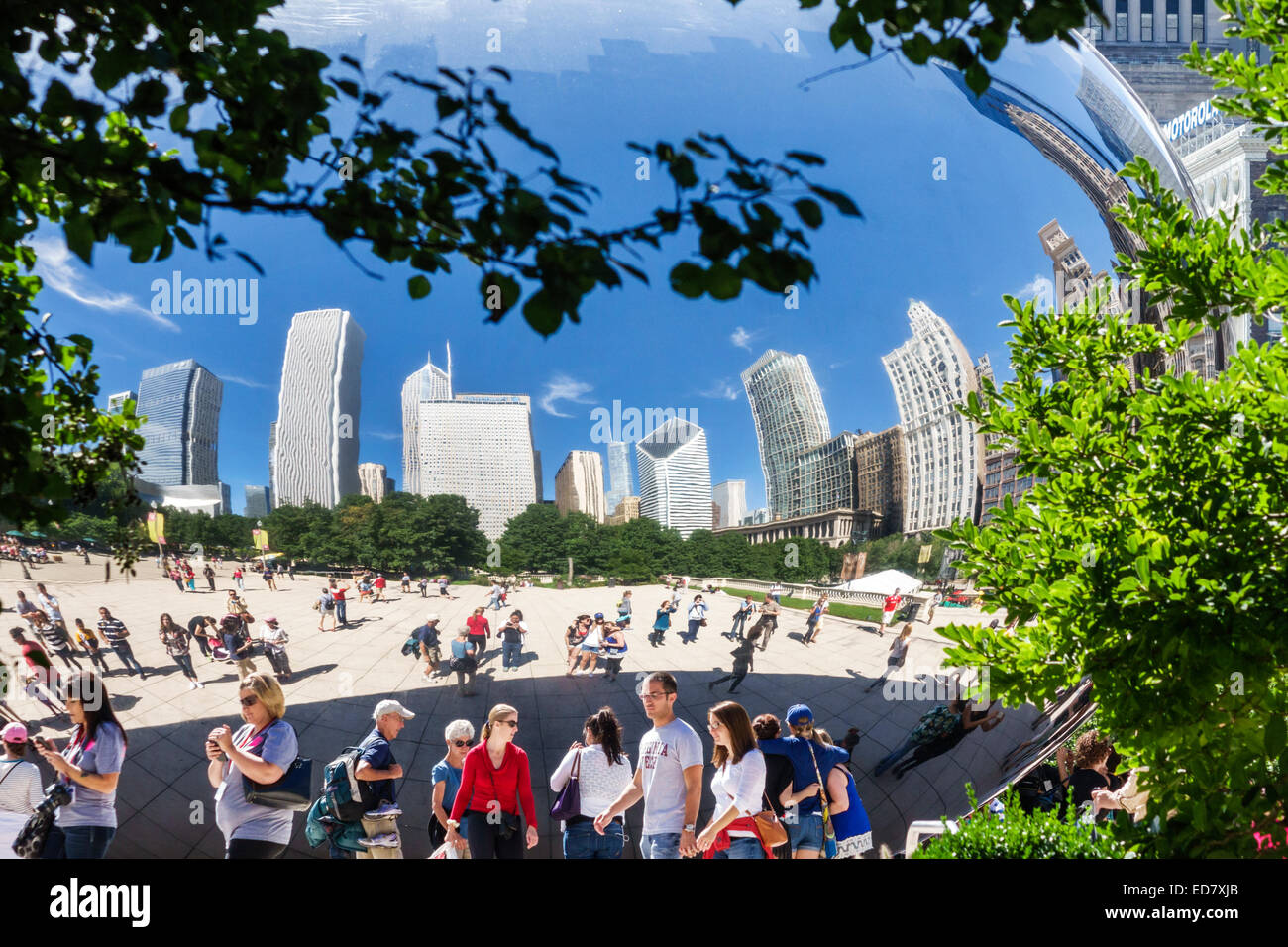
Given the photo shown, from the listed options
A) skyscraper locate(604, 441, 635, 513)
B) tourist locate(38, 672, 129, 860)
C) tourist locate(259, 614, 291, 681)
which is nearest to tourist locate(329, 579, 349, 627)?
tourist locate(259, 614, 291, 681)

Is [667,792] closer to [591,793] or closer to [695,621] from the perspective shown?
[591,793]

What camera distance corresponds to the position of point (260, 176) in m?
2.09

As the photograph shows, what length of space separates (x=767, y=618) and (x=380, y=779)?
10.2 feet

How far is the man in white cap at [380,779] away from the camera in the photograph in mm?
4641

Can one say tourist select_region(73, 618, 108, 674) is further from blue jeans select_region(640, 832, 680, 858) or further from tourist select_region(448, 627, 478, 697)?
blue jeans select_region(640, 832, 680, 858)

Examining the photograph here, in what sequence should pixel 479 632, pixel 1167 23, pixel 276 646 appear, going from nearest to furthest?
pixel 276 646, pixel 479 632, pixel 1167 23

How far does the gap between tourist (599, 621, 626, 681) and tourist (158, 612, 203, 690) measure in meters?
3.04

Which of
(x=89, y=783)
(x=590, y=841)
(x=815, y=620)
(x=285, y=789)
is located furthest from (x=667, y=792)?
(x=89, y=783)

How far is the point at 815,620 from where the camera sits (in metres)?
5.30

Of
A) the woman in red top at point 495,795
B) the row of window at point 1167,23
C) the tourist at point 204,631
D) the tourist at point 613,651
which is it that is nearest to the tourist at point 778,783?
the tourist at point 613,651

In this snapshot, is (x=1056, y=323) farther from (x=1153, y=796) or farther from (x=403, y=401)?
(x=403, y=401)

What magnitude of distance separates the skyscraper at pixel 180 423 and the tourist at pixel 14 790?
210 centimetres

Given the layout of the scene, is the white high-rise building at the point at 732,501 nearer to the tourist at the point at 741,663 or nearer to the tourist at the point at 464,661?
the tourist at the point at 741,663
